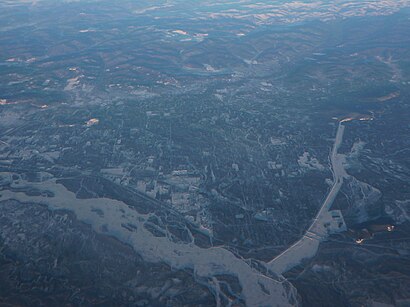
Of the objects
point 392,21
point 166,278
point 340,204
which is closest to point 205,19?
point 392,21

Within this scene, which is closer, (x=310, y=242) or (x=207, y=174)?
(x=310, y=242)

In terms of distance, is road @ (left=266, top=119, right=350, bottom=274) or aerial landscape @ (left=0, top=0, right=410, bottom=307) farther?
road @ (left=266, top=119, right=350, bottom=274)

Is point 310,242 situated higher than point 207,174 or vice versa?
point 207,174

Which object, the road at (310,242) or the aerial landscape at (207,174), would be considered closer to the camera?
the aerial landscape at (207,174)

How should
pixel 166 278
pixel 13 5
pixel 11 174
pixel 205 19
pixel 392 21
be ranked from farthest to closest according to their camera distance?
pixel 13 5, pixel 205 19, pixel 392 21, pixel 11 174, pixel 166 278

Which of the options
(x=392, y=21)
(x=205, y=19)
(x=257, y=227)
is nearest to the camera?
(x=257, y=227)

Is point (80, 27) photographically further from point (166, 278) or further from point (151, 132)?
point (166, 278)

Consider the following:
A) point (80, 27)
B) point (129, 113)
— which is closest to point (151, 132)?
point (129, 113)

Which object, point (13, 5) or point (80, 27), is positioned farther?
point (13, 5)
